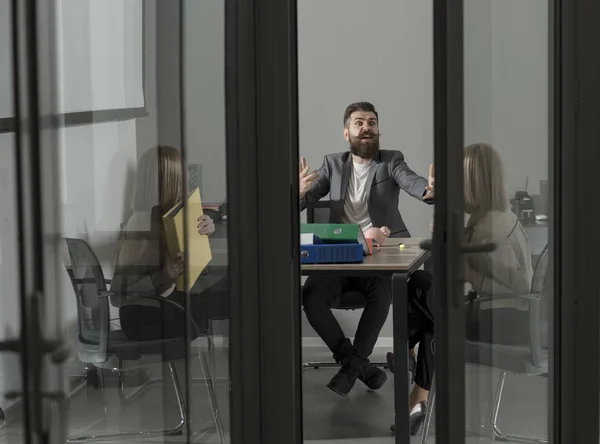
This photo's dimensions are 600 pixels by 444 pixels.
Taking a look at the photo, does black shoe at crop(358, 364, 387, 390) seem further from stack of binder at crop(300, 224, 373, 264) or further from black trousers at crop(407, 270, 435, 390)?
stack of binder at crop(300, 224, 373, 264)

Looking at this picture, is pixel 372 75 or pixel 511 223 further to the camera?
pixel 372 75

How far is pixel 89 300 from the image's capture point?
182cm

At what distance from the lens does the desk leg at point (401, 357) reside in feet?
11.3

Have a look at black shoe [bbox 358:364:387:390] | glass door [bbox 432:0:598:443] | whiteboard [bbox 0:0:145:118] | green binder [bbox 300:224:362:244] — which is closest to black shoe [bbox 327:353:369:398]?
black shoe [bbox 358:364:387:390]

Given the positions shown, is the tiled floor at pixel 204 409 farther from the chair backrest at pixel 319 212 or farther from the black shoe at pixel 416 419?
the chair backrest at pixel 319 212

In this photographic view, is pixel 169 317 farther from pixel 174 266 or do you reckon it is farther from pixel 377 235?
pixel 377 235

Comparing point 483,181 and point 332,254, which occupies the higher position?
point 483,181

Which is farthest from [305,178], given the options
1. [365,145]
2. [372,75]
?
[372,75]

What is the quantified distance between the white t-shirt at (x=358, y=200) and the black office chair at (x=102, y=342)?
272 cm

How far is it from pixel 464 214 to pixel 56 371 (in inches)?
36.2

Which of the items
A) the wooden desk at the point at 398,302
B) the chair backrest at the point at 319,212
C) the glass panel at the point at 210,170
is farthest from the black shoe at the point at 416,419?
the glass panel at the point at 210,170

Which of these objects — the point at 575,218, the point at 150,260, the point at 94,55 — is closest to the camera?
the point at 94,55

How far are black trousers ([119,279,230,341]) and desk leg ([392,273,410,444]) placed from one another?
4.75 ft

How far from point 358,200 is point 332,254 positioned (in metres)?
1.12
